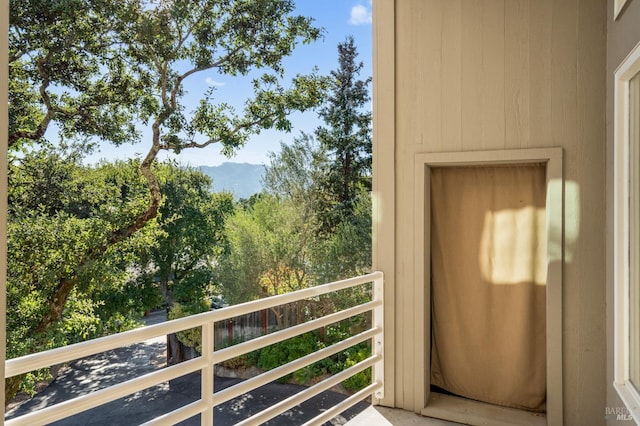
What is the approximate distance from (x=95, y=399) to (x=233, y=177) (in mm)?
11605

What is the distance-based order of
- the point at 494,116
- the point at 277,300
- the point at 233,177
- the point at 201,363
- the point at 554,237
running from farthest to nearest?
1. the point at 233,177
2. the point at 494,116
3. the point at 554,237
4. the point at 277,300
5. the point at 201,363

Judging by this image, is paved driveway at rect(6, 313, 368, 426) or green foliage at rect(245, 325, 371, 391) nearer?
green foliage at rect(245, 325, 371, 391)

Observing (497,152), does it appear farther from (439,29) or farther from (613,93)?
(439,29)

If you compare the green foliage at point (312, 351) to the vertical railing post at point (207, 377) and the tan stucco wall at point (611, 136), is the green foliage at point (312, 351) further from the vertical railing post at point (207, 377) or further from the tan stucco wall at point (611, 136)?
the vertical railing post at point (207, 377)

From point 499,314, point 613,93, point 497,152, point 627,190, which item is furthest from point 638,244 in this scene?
point 499,314

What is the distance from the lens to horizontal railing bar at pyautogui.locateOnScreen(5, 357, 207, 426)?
4.02 feet

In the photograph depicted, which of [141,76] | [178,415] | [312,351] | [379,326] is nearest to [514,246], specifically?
[379,326]

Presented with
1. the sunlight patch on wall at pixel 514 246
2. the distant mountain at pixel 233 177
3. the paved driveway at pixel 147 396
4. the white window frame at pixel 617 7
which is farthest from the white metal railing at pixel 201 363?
the distant mountain at pixel 233 177

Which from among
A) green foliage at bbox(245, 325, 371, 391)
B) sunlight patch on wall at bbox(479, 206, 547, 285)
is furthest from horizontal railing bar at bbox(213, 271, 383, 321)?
green foliage at bbox(245, 325, 371, 391)

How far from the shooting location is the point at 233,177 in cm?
1273

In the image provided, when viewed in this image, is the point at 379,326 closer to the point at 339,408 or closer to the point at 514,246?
the point at 339,408

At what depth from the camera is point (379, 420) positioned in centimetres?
267

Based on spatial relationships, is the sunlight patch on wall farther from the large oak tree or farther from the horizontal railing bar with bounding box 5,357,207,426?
the large oak tree

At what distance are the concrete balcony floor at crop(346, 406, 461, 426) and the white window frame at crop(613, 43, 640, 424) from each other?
1.06 meters
